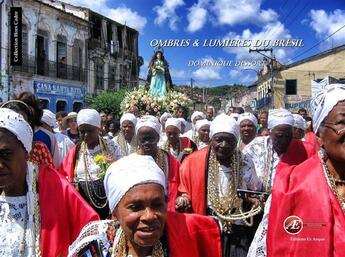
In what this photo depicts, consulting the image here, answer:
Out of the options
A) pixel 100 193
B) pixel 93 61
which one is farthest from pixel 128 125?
pixel 93 61

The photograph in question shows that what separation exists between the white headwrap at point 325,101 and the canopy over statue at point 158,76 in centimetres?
1169

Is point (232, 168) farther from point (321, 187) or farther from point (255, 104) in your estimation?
point (255, 104)

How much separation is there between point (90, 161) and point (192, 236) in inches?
138

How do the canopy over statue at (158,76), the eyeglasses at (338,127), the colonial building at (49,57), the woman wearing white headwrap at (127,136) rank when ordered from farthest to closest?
the colonial building at (49,57)
the canopy over statue at (158,76)
the woman wearing white headwrap at (127,136)
the eyeglasses at (338,127)

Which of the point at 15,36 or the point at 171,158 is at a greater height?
the point at 15,36

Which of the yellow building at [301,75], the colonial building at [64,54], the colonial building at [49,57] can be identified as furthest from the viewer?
the yellow building at [301,75]

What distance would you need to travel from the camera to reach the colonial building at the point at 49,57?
1142 inches

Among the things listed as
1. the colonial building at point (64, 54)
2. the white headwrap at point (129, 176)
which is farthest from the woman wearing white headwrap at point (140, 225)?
the colonial building at point (64, 54)

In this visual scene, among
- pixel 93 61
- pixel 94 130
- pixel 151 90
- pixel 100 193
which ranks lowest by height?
pixel 100 193

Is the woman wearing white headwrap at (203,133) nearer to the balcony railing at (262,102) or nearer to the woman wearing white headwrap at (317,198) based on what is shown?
the woman wearing white headwrap at (317,198)

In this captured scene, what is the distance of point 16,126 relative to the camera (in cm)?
293

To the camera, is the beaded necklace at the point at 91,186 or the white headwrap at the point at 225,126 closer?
the white headwrap at the point at 225,126

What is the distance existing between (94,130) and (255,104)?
5687 cm

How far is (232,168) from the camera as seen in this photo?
16.3ft
